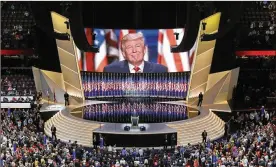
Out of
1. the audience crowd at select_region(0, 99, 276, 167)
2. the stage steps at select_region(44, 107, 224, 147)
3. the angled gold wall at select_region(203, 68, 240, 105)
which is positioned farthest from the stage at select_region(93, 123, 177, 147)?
the angled gold wall at select_region(203, 68, 240, 105)

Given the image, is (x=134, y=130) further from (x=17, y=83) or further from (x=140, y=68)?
(x=17, y=83)

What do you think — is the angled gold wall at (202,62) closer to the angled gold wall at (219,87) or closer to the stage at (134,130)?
the angled gold wall at (219,87)

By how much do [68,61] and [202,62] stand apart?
9733mm

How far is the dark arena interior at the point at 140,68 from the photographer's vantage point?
3322 cm

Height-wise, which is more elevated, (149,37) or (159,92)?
(149,37)

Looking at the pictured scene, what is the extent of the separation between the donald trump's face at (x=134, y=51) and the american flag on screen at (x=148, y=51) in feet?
1.21

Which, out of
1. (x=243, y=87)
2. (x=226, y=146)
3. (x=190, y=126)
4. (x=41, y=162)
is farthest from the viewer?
(x=243, y=87)

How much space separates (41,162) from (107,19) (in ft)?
55.2

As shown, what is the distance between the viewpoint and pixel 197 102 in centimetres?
3803

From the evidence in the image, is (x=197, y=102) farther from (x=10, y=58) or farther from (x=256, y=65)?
(x=10, y=58)

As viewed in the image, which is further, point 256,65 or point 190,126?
point 256,65

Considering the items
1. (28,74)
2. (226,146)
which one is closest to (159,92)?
(28,74)

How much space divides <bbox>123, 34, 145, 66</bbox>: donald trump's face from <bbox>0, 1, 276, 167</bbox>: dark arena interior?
7cm

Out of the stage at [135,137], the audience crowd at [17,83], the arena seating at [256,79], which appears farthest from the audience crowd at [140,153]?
the arena seating at [256,79]
